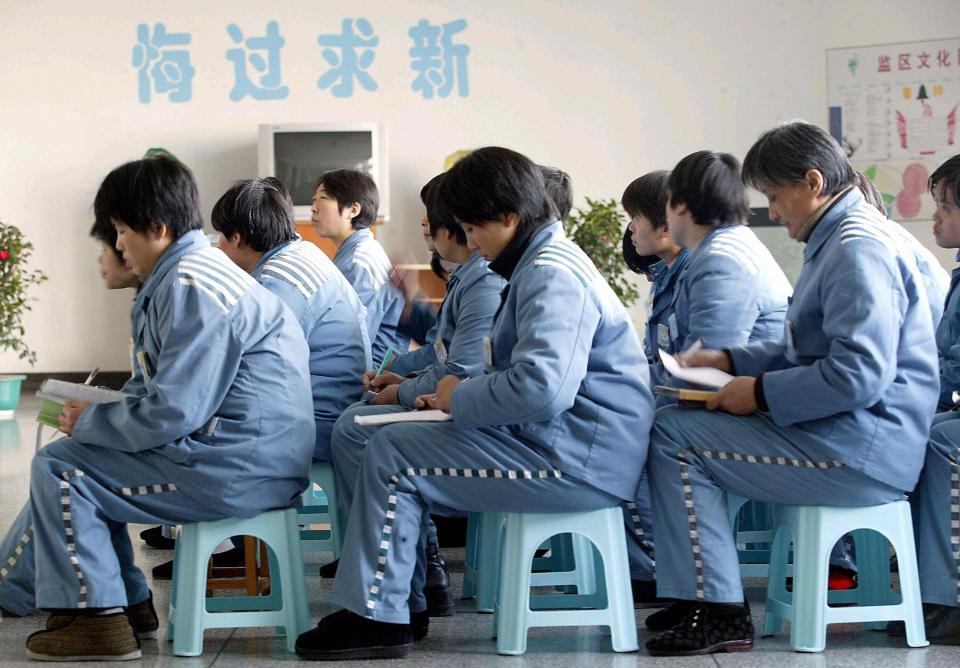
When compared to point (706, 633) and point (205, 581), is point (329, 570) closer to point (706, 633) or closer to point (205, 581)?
point (205, 581)

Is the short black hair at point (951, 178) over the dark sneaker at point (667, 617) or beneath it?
over

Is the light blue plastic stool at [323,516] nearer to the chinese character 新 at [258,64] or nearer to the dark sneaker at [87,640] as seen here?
the dark sneaker at [87,640]

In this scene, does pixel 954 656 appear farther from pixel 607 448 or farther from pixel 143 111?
pixel 143 111

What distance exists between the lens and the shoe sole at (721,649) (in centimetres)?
219

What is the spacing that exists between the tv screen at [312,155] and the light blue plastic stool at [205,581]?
5.36 m

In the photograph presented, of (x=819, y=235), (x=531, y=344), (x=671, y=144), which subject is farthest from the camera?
(x=671, y=144)

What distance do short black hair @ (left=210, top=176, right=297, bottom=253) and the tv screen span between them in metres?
4.39

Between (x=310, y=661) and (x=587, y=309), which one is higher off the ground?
(x=587, y=309)

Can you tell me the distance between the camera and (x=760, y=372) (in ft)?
7.83

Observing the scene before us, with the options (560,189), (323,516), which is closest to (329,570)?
(323,516)

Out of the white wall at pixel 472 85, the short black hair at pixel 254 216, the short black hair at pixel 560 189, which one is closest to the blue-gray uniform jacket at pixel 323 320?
the short black hair at pixel 254 216

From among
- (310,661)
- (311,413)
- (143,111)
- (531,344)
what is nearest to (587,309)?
(531,344)

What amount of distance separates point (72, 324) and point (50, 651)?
20.6ft

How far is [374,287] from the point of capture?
11.9 feet
